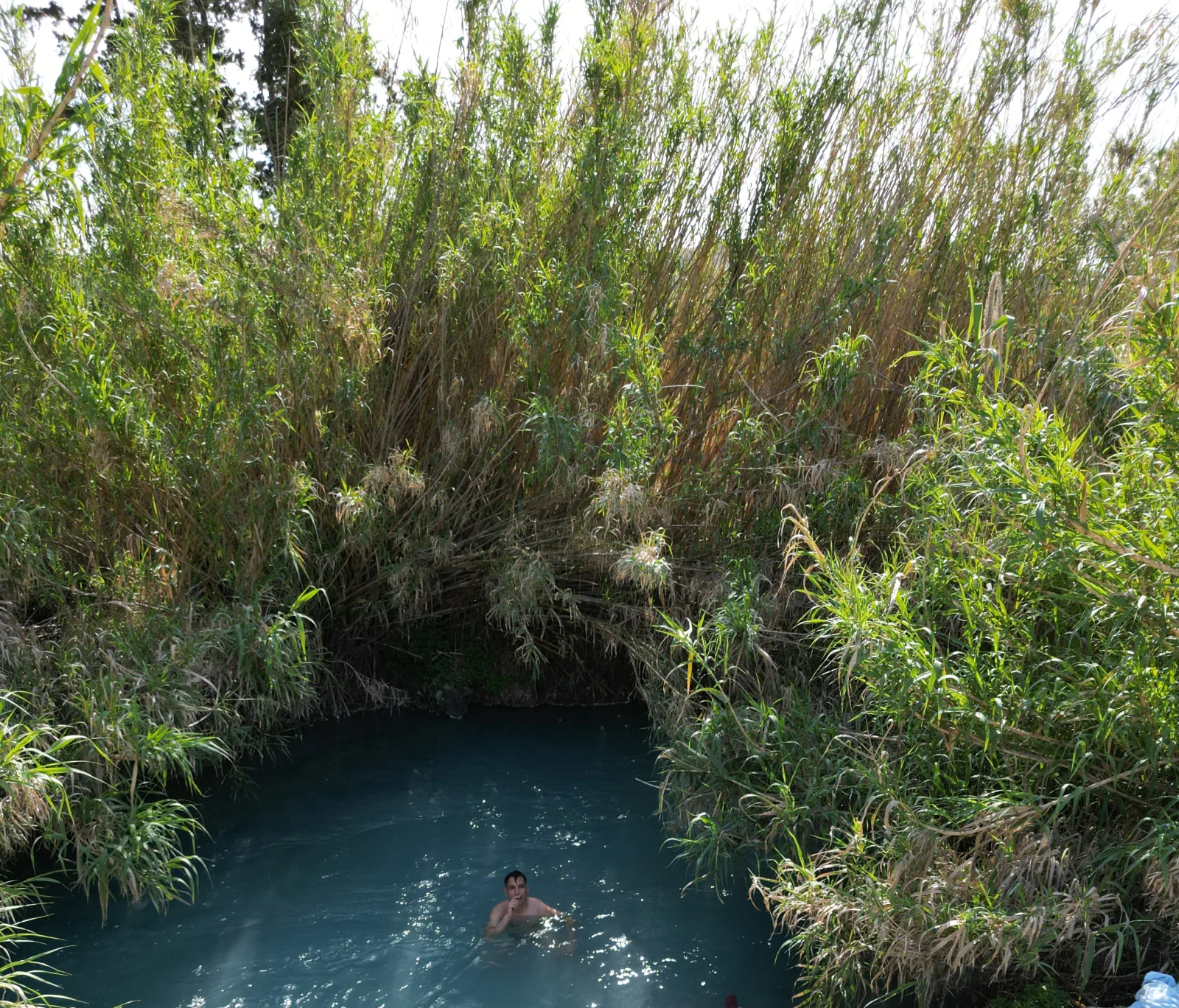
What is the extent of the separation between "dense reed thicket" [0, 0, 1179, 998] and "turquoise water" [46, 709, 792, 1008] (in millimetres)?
319

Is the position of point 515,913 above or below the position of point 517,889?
below

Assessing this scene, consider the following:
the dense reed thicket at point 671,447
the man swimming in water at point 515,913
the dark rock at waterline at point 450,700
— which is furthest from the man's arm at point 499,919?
the dark rock at waterline at point 450,700

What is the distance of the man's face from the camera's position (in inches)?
185

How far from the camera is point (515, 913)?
4715mm

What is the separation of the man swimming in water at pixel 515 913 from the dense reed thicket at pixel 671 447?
2.91ft

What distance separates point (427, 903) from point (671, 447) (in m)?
2.98

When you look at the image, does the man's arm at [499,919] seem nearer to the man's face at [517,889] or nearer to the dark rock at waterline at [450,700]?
the man's face at [517,889]

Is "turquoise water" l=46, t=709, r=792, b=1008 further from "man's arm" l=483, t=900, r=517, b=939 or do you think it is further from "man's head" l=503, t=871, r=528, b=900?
"man's head" l=503, t=871, r=528, b=900

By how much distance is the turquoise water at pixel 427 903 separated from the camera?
4301mm

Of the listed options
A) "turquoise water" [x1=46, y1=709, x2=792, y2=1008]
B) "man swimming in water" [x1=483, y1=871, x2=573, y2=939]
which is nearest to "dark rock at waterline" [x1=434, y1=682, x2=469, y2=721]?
"turquoise water" [x1=46, y1=709, x2=792, y2=1008]

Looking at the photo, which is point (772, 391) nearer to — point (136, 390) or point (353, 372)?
point (353, 372)

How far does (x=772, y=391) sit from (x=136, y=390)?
377cm

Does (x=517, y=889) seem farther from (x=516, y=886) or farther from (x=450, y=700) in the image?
(x=450, y=700)

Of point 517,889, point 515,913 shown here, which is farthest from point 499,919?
point 517,889
